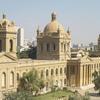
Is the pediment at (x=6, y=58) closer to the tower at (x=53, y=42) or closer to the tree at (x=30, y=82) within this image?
the tree at (x=30, y=82)

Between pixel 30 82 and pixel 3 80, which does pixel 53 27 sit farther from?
pixel 3 80

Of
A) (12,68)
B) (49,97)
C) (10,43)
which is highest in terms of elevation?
(10,43)

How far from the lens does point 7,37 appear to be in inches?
2325

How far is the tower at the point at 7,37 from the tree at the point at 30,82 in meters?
4.75

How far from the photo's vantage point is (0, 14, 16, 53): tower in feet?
193

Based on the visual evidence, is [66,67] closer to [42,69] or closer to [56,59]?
[56,59]

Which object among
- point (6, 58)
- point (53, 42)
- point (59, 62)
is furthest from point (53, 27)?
point (6, 58)

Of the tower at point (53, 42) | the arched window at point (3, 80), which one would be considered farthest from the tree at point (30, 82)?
the tower at point (53, 42)

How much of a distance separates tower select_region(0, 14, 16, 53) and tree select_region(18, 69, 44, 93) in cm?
475

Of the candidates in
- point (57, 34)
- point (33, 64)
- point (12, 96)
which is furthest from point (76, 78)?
point (12, 96)

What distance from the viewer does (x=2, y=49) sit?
59.5m

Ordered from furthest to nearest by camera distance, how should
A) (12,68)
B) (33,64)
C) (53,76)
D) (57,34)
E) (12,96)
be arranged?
(57,34) → (53,76) → (33,64) → (12,68) → (12,96)

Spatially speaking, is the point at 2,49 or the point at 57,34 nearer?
the point at 2,49

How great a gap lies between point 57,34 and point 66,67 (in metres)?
7.08
